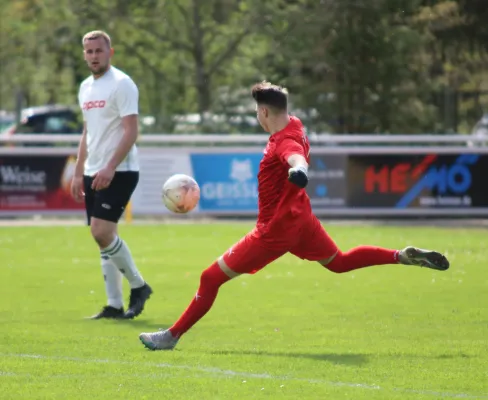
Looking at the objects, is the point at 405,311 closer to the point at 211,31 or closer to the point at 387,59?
the point at 387,59

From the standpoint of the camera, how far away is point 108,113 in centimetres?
1012

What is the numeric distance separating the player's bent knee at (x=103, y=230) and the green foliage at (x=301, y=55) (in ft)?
52.6

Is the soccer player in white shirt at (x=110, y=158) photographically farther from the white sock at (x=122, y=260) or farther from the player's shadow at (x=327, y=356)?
the player's shadow at (x=327, y=356)

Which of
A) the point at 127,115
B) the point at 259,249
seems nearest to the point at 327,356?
the point at 259,249

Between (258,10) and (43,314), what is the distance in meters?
17.2

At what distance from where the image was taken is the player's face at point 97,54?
10078 mm

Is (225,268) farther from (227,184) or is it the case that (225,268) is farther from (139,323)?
(227,184)

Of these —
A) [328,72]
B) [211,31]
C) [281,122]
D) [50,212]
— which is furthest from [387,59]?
[281,122]

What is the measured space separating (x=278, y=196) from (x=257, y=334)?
143 cm

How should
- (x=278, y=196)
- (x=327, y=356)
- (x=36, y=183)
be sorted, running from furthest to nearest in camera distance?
(x=36, y=183) → (x=278, y=196) → (x=327, y=356)

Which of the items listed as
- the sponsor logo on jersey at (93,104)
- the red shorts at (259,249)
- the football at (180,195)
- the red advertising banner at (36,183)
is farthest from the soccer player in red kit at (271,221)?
the red advertising banner at (36,183)

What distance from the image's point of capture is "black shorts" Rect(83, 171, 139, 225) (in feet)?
32.9

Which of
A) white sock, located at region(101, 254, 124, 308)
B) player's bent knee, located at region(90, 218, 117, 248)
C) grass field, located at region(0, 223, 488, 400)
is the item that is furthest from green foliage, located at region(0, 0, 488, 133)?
player's bent knee, located at region(90, 218, 117, 248)

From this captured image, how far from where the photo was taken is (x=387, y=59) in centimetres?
2577
